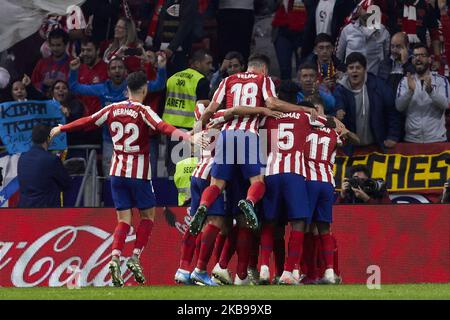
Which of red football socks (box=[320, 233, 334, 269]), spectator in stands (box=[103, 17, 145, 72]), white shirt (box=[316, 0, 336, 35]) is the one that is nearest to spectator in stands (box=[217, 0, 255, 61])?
white shirt (box=[316, 0, 336, 35])

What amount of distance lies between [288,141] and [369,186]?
268 cm

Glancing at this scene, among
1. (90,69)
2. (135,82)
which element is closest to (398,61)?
(90,69)

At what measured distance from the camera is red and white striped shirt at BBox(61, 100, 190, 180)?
15422 mm

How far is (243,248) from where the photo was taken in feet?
51.7

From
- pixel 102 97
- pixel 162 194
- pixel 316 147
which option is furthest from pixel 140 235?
pixel 102 97

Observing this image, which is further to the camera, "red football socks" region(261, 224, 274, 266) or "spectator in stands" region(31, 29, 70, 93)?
"spectator in stands" region(31, 29, 70, 93)

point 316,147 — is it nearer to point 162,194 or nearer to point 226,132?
point 226,132

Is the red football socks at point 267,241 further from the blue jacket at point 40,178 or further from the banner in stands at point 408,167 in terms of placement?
the blue jacket at point 40,178

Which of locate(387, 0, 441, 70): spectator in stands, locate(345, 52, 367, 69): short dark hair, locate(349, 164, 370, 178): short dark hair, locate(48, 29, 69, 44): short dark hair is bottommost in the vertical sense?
locate(349, 164, 370, 178): short dark hair

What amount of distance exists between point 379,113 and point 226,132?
14.0ft

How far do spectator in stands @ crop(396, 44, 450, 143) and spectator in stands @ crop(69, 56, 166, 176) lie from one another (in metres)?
3.24

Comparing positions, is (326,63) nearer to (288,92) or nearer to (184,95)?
(184,95)

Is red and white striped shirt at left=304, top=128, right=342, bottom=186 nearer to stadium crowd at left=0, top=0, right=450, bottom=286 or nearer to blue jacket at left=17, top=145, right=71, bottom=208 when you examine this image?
stadium crowd at left=0, top=0, right=450, bottom=286

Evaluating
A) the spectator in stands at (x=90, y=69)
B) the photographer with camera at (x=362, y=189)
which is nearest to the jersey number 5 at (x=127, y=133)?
the photographer with camera at (x=362, y=189)
